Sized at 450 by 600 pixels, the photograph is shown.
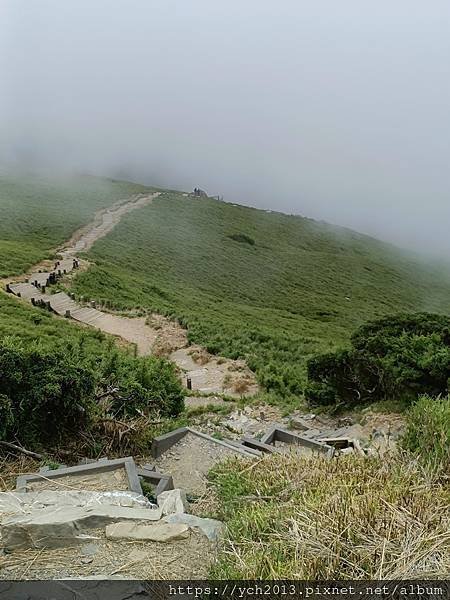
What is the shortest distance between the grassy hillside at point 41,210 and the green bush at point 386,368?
74.9 feet

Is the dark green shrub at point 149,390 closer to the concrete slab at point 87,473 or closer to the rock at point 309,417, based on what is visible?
the concrete slab at point 87,473

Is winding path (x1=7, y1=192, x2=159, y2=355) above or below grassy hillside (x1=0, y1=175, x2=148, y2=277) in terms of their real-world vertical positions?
below

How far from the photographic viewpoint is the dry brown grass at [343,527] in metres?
3.28

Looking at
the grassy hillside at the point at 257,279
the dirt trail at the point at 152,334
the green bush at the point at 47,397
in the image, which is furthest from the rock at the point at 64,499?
the grassy hillside at the point at 257,279

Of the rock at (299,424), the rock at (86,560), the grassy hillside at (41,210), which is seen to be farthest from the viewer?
the grassy hillside at (41,210)

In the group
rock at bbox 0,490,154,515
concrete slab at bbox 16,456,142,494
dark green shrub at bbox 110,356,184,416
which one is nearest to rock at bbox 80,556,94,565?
rock at bbox 0,490,154,515

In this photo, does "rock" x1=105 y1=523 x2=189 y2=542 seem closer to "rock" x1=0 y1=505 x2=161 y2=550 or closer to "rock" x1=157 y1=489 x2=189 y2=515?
"rock" x1=0 y1=505 x2=161 y2=550

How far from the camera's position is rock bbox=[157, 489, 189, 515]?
193 inches

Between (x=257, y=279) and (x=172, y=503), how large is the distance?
46632 mm

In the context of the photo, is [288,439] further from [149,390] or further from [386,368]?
[386,368]

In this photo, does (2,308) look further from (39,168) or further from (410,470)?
(39,168)

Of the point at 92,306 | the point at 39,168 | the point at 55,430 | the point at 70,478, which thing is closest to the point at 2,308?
the point at 92,306

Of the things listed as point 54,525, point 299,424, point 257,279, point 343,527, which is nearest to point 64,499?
point 54,525

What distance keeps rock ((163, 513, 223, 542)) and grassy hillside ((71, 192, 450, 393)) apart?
1245cm
